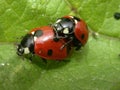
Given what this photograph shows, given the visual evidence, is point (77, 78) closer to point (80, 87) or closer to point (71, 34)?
point (80, 87)

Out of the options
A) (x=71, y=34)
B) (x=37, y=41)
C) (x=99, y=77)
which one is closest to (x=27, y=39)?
(x=37, y=41)

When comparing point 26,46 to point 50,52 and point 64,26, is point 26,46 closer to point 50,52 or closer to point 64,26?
point 50,52

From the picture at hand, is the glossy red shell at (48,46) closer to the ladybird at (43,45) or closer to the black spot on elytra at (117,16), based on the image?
the ladybird at (43,45)

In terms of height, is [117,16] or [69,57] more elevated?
[117,16]

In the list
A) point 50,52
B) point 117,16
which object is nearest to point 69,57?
point 50,52

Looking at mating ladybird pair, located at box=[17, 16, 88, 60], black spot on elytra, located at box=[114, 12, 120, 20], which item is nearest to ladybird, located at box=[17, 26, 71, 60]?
mating ladybird pair, located at box=[17, 16, 88, 60]

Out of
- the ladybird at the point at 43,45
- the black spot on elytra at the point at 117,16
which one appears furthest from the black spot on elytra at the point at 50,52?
the black spot on elytra at the point at 117,16
